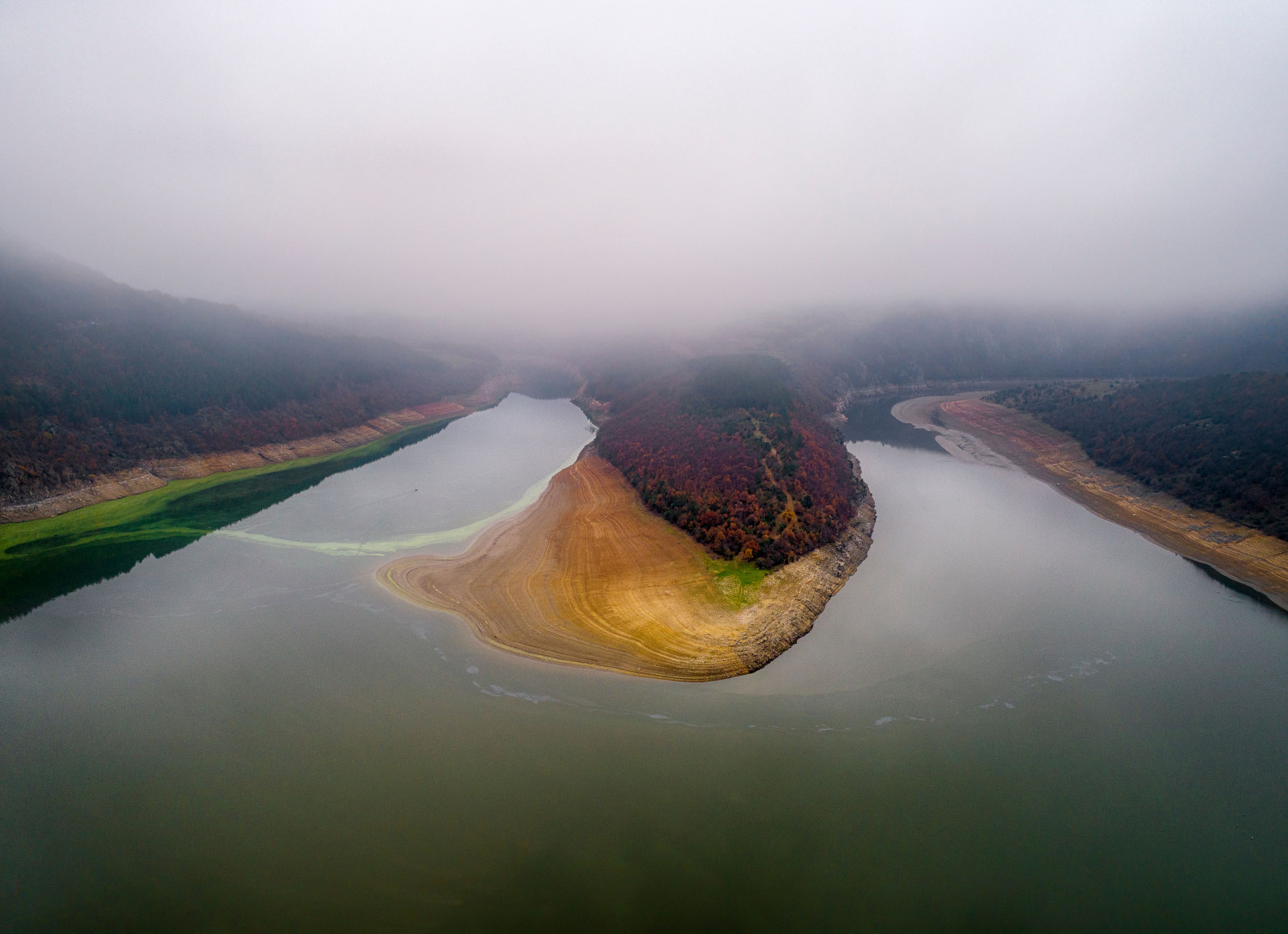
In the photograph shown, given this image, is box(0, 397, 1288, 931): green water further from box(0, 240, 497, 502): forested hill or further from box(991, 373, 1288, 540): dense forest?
box(0, 240, 497, 502): forested hill

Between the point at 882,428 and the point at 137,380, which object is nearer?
the point at 137,380

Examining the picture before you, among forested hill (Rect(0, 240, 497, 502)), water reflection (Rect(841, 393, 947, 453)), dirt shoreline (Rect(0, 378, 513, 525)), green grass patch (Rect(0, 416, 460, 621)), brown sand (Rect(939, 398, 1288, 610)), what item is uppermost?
forested hill (Rect(0, 240, 497, 502))

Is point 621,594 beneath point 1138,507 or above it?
above

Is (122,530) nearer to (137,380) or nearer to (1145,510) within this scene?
(137,380)

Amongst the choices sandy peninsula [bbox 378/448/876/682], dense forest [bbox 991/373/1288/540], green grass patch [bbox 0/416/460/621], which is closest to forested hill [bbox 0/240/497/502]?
green grass patch [bbox 0/416/460/621]

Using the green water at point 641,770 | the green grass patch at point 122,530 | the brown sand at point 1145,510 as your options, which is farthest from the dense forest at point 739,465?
the green grass patch at point 122,530

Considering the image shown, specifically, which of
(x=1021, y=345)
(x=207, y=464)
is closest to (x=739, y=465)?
(x=207, y=464)

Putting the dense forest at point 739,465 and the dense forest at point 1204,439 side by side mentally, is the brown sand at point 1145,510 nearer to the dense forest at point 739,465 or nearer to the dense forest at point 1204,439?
the dense forest at point 1204,439
